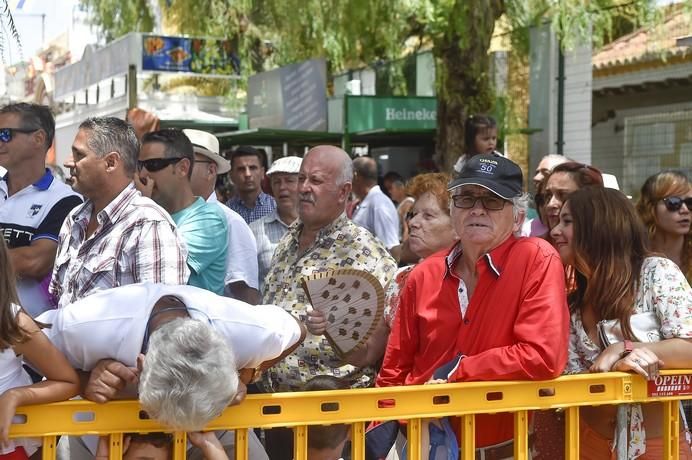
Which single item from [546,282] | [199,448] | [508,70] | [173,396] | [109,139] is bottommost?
[199,448]

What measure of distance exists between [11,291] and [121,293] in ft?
1.18

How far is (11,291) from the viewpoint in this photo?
111 inches

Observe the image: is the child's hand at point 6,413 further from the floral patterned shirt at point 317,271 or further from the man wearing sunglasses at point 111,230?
the floral patterned shirt at point 317,271

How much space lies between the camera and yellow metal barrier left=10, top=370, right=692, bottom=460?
8.89 ft

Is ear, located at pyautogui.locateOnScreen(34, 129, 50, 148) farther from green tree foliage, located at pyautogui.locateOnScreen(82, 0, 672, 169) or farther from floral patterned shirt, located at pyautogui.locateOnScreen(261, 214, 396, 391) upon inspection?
green tree foliage, located at pyautogui.locateOnScreen(82, 0, 672, 169)

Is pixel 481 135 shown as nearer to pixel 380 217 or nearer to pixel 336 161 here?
pixel 380 217

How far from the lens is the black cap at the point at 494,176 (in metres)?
3.26

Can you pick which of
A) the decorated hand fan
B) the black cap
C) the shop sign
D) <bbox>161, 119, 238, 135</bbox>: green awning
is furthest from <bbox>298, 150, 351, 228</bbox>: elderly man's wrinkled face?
the shop sign

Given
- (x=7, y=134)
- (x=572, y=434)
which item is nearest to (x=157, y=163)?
(x=7, y=134)

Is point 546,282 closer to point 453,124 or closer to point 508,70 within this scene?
point 453,124

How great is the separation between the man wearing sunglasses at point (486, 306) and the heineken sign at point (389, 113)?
8646 millimetres

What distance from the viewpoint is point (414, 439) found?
9.90 feet

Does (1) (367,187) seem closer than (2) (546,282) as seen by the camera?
No

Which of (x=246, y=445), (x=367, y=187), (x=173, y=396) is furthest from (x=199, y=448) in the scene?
(x=367, y=187)
